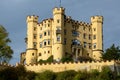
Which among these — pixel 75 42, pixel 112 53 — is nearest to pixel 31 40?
pixel 75 42

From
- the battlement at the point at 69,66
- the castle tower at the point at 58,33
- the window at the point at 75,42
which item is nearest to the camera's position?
the battlement at the point at 69,66

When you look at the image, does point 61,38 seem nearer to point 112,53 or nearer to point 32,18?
point 32,18

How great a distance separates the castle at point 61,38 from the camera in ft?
360

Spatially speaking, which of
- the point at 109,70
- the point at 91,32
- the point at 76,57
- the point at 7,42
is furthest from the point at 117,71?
the point at 91,32

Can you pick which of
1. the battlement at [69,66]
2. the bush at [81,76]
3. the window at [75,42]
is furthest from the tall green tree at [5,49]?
the window at [75,42]

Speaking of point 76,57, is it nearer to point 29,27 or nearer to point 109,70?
point 29,27

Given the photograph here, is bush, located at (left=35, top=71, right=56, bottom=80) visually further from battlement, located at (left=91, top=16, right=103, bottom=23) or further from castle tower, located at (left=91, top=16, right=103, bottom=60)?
battlement, located at (left=91, top=16, right=103, bottom=23)

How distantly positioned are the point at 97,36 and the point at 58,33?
9.80 m

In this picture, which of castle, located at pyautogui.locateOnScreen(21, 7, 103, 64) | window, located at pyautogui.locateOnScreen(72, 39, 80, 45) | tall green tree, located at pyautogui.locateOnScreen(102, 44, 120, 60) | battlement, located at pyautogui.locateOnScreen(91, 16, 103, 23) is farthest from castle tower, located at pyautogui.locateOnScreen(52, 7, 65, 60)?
tall green tree, located at pyautogui.locateOnScreen(102, 44, 120, 60)

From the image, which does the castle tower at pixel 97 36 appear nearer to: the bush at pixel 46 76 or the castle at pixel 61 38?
the castle at pixel 61 38

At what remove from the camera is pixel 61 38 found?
10950 cm

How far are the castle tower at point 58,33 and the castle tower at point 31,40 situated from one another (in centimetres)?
489

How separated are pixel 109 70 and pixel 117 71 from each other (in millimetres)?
2367

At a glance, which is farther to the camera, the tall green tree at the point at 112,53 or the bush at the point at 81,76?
the tall green tree at the point at 112,53
